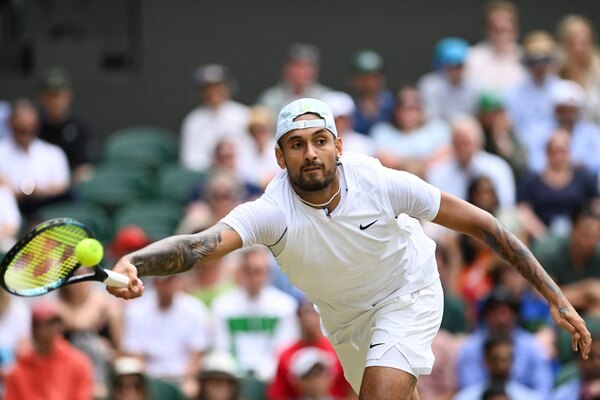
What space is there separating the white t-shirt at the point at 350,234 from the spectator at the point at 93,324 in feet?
11.5

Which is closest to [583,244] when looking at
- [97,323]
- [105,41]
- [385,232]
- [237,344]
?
[237,344]

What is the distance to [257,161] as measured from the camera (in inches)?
457

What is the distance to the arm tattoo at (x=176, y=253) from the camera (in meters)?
5.53

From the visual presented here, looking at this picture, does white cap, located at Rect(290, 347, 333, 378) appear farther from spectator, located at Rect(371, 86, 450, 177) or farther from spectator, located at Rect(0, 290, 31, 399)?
spectator, located at Rect(371, 86, 450, 177)

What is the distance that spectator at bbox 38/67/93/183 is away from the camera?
474 inches

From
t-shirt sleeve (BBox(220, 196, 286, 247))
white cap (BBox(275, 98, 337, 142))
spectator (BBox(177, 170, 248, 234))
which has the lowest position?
spectator (BBox(177, 170, 248, 234))

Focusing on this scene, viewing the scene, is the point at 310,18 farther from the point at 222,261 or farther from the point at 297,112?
the point at 297,112

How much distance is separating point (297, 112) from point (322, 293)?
33.0 inches

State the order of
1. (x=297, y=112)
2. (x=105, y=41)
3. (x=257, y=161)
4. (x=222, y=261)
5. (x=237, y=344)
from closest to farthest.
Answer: (x=297, y=112), (x=237, y=344), (x=222, y=261), (x=257, y=161), (x=105, y=41)

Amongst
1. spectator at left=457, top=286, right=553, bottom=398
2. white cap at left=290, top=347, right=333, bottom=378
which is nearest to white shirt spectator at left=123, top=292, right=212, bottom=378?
white cap at left=290, top=347, right=333, bottom=378

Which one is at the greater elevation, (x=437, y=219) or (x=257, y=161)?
(x=437, y=219)

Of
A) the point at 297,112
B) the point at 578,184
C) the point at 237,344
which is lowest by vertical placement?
the point at 237,344

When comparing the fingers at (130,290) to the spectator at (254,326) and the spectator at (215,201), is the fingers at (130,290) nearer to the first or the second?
the spectator at (254,326)

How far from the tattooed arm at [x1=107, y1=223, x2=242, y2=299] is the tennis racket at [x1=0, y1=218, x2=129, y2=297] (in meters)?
0.18
